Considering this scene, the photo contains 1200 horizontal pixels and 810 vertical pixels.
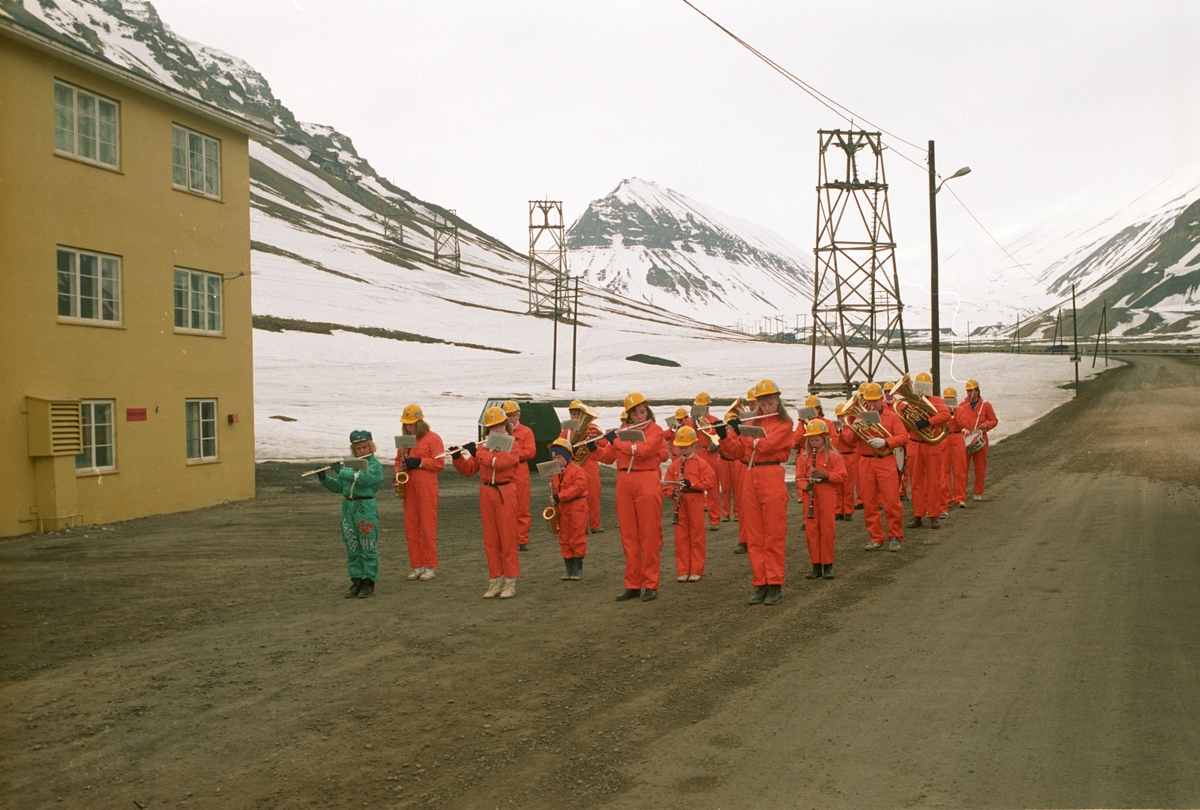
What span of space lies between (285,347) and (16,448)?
173 feet

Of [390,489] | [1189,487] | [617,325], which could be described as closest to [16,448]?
[390,489]

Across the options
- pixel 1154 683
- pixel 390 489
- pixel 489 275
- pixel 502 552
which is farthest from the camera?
pixel 489 275

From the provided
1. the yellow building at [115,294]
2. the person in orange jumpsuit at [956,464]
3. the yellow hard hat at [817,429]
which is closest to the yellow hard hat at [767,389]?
the yellow hard hat at [817,429]

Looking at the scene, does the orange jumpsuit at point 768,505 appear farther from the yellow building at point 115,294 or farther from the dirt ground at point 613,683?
the yellow building at point 115,294

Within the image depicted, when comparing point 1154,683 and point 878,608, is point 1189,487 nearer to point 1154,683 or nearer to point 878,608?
point 878,608

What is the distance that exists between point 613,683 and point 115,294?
14.9 meters

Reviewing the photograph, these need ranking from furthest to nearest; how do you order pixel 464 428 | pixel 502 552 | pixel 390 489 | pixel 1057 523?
1. pixel 464 428
2. pixel 390 489
3. pixel 1057 523
4. pixel 502 552

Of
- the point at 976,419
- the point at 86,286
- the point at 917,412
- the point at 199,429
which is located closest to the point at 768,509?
the point at 917,412

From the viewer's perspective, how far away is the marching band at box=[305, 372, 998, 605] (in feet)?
32.6

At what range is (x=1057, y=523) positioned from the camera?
14.4 m

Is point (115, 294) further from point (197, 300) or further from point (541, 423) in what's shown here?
point (541, 423)

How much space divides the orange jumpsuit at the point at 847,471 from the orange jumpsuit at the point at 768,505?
2508mm

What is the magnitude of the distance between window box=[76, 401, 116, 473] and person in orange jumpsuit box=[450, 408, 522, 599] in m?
10.0

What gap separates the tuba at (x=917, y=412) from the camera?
1505cm
